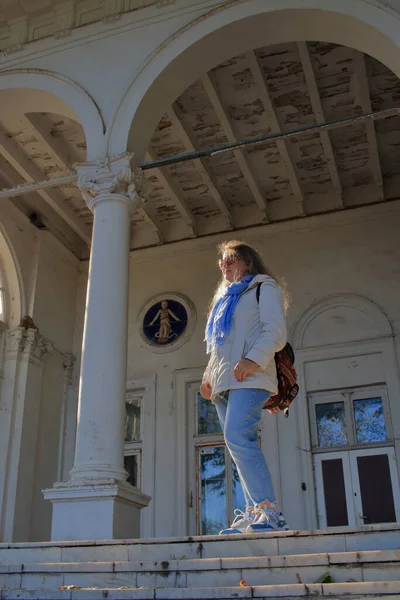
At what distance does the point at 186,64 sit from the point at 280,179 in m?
4.11

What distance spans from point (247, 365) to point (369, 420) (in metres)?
6.45

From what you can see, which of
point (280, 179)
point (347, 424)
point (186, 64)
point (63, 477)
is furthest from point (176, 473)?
point (186, 64)

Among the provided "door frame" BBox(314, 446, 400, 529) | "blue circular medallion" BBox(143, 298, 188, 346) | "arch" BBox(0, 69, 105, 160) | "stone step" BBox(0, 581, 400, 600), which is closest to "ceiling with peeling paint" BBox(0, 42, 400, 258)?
"arch" BBox(0, 69, 105, 160)

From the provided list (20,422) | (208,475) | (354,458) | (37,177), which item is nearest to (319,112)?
(37,177)

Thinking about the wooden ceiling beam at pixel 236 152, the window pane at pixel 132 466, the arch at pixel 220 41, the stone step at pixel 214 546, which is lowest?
the stone step at pixel 214 546

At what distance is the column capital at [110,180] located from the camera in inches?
277

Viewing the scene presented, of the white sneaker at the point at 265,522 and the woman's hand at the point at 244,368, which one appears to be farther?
the woman's hand at the point at 244,368

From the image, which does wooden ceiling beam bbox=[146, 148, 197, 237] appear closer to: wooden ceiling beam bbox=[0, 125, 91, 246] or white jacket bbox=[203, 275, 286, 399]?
wooden ceiling beam bbox=[0, 125, 91, 246]

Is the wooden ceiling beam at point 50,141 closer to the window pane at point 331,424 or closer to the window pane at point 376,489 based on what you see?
the window pane at point 331,424

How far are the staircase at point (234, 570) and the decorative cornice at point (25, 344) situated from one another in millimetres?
6934

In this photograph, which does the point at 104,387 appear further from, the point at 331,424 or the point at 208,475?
the point at 331,424

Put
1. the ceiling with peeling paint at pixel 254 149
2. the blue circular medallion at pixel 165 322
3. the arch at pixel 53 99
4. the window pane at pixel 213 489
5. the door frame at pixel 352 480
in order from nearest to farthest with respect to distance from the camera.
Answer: the arch at pixel 53 99 → the ceiling with peeling paint at pixel 254 149 → the door frame at pixel 352 480 → the window pane at pixel 213 489 → the blue circular medallion at pixel 165 322

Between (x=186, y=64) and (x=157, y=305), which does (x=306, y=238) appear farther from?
(x=186, y=64)

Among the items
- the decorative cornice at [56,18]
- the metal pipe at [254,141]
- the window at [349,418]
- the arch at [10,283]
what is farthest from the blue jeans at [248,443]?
A: the arch at [10,283]
